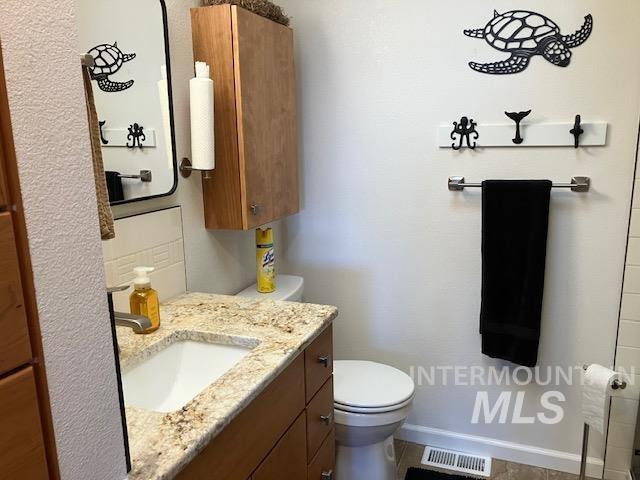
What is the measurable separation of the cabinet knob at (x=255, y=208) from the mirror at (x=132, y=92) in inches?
10.7

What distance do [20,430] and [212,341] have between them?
79 centimetres

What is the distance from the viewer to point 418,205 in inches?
82.9

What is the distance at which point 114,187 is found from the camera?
1414mm

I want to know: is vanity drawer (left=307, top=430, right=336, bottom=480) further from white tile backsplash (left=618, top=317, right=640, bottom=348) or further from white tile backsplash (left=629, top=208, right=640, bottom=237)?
white tile backsplash (left=629, top=208, right=640, bottom=237)

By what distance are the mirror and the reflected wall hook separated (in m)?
1.37

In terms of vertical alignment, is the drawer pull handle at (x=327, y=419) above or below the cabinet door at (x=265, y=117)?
below

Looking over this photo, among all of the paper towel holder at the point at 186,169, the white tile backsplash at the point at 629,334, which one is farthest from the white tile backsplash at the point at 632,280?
the paper towel holder at the point at 186,169

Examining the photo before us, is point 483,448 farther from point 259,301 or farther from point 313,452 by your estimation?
point 259,301

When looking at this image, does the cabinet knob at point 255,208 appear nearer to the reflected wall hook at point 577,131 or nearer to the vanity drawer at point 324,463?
the vanity drawer at point 324,463

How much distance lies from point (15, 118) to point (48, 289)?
20 centimetres

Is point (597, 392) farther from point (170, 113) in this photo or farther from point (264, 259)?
point (170, 113)

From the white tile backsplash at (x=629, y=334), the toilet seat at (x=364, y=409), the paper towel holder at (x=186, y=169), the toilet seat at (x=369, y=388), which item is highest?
the paper towel holder at (x=186, y=169)

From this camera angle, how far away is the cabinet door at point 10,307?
551 millimetres

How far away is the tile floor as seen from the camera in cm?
208
